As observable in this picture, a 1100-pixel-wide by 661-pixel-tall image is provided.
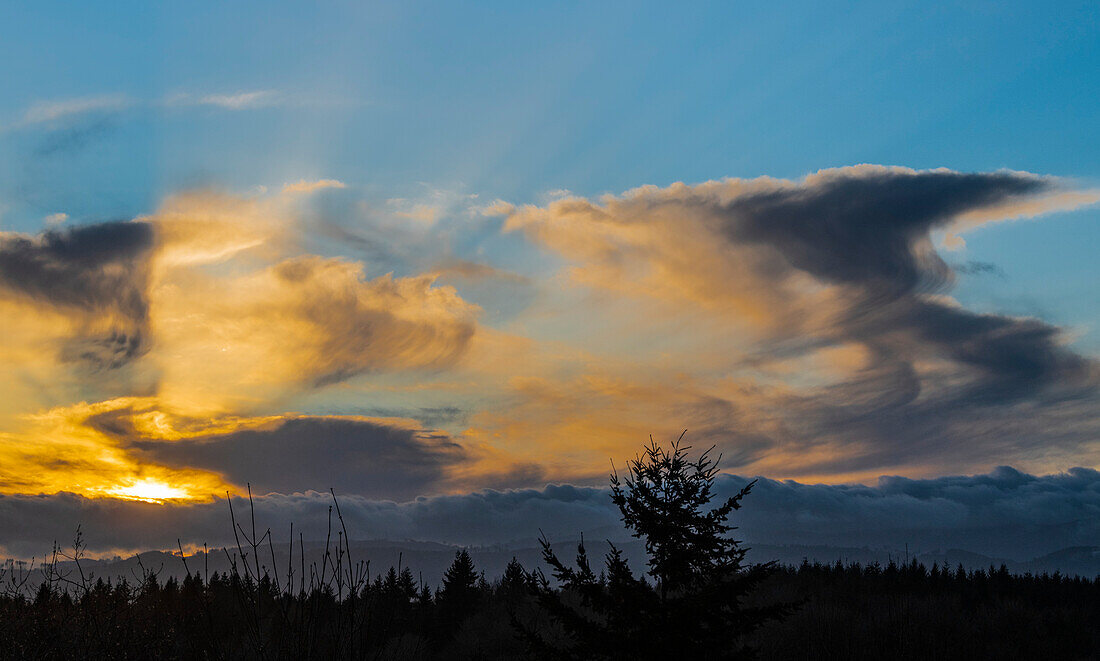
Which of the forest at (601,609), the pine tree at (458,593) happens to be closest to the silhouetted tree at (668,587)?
the forest at (601,609)

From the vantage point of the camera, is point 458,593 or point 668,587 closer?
point 668,587

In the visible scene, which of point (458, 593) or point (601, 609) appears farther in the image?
point (458, 593)

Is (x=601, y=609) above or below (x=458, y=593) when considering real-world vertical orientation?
above

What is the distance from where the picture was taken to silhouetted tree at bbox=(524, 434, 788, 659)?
458 inches

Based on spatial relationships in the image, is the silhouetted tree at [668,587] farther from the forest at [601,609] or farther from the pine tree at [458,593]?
the pine tree at [458,593]

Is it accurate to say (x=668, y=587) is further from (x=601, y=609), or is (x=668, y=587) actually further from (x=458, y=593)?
(x=458, y=593)

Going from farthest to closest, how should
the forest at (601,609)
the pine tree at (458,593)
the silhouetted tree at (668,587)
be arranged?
1. the pine tree at (458,593)
2. the silhouetted tree at (668,587)
3. the forest at (601,609)

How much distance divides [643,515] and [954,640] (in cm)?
2381

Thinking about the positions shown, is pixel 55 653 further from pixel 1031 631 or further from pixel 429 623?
pixel 429 623

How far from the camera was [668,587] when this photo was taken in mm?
12289

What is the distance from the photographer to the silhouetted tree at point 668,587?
11641 mm

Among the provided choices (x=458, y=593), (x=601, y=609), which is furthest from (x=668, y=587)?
(x=458, y=593)

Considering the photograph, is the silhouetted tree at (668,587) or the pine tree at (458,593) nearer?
the silhouetted tree at (668,587)

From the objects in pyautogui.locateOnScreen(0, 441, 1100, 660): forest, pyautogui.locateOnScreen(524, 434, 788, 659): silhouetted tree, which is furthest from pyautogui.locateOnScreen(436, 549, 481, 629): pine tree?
pyautogui.locateOnScreen(524, 434, 788, 659): silhouetted tree
